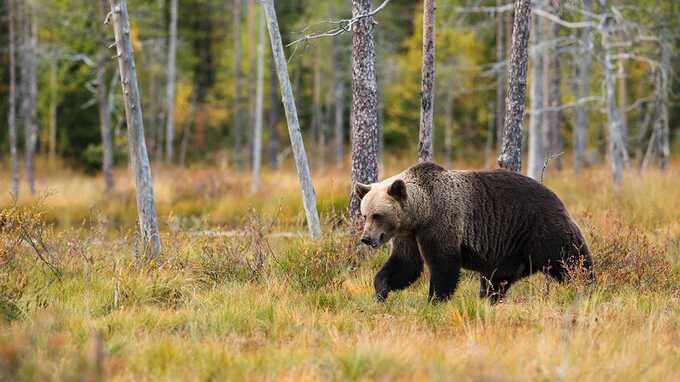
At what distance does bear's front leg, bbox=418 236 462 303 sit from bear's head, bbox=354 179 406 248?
37cm

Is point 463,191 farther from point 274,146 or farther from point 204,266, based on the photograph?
point 274,146

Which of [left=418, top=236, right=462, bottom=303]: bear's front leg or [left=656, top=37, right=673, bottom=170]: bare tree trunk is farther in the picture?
[left=656, top=37, right=673, bottom=170]: bare tree trunk

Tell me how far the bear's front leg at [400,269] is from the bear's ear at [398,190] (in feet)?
1.91

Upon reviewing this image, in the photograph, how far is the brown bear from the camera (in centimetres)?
746

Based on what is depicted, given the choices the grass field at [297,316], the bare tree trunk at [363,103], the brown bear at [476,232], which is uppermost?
A: the bare tree trunk at [363,103]

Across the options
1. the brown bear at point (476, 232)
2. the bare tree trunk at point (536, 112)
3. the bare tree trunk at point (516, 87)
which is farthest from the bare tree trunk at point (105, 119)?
the brown bear at point (476, 232)

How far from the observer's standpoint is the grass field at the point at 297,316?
16.8ft

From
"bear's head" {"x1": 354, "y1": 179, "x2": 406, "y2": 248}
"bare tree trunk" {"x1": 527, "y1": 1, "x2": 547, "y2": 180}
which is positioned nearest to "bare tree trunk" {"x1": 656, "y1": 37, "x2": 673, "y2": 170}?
"bare tree trunk" {"x1": 527, "y1": 1, "x2": 547, "y2": 180}

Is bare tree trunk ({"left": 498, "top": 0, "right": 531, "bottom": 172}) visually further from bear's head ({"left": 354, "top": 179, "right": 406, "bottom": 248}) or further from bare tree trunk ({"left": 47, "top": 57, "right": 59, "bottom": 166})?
bare tree trunk ({"left": 47, "top": 57, "right": 59, "bottom": 166})

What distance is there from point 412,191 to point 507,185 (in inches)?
41.5

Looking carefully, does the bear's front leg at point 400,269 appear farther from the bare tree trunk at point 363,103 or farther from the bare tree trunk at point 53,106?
the bare tree trunk at point 53,106

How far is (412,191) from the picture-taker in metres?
7.54

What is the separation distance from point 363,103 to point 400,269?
3.10 m

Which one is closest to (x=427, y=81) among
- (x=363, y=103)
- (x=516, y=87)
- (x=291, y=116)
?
(x=363, y=103)
